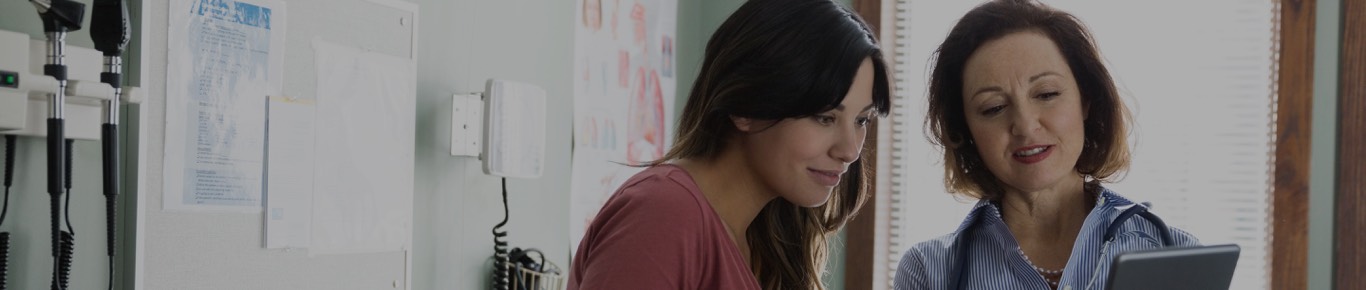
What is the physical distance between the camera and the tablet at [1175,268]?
1068 mm

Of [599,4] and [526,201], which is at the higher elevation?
[599,4]

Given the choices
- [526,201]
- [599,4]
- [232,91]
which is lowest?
[526,201]

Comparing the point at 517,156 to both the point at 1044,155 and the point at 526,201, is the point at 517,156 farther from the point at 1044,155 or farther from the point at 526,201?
the point at 1044,155

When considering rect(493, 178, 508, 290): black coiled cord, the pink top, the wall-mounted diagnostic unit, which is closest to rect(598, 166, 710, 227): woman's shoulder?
the pink top

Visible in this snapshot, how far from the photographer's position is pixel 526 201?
A: 267 cm

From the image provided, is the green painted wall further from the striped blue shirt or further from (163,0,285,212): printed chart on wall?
(163,0,285,212): printed chart on wall

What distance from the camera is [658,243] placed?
1.13 metres

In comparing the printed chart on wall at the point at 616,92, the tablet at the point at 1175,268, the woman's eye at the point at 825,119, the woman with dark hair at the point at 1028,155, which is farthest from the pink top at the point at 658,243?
the printed chart on wall at the point at 616,92

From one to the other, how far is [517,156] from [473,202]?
138mm

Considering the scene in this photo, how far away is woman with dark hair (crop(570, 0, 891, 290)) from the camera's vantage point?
1.14m

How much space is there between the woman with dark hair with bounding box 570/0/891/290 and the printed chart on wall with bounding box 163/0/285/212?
918mm

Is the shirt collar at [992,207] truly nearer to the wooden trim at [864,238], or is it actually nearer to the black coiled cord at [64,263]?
the black coiled cord at [64,263]

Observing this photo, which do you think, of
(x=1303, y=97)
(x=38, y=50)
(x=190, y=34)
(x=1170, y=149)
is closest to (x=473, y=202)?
(x=190, y=34)

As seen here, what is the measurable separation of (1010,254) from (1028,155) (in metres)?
0.15
